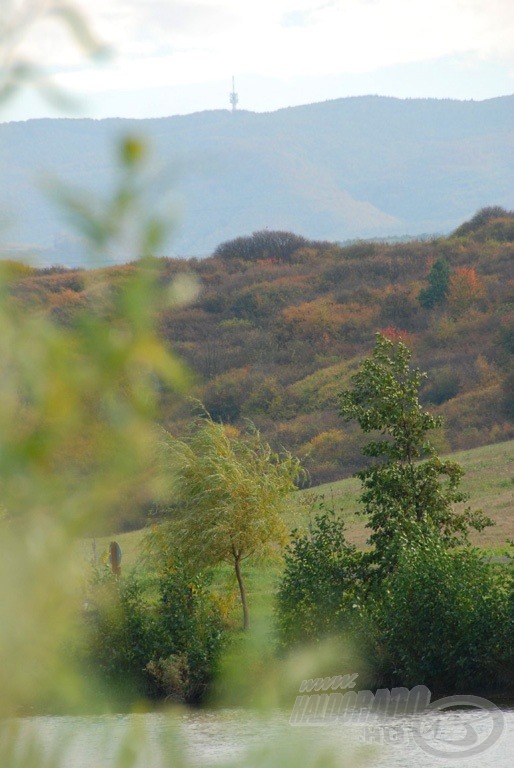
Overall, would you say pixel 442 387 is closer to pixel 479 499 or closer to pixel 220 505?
pixel 479 499

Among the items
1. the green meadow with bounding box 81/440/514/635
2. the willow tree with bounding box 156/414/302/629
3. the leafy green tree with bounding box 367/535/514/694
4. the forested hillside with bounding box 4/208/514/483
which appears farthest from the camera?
the forested hillside with bounding box 4/208/514/483

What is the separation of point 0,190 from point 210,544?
57.3 ft

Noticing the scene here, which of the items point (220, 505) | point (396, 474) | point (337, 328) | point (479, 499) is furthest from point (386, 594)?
point (337, 328)

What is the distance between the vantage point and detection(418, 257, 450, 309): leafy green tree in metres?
52.9

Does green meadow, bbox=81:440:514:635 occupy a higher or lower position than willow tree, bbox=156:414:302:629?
lower

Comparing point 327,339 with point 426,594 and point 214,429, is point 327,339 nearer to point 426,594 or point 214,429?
point 214,429

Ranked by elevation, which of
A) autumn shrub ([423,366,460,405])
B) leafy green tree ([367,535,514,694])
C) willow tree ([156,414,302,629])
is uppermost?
willow tree ([156,414,302,629])

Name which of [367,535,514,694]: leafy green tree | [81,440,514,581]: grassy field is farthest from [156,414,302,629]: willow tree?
[367,535,514,694]: leafy green tree

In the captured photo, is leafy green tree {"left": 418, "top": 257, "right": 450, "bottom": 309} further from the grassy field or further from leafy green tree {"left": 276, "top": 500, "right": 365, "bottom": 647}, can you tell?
leafy green tree {"left": 276, "top": 500, "right": 365, "bottom": 647}

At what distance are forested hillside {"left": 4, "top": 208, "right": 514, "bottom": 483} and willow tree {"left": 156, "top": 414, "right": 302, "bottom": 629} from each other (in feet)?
46.5

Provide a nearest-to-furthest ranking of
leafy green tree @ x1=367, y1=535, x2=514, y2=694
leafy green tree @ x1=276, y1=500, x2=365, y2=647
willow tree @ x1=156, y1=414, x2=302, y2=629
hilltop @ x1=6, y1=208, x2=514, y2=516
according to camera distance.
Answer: leafy green tree @ x1=367, y1=535, x2=514, y2=694
leafy green tree @ x1=276, y1=500, x2=365, y2=647
willow tree @ x1=156, y1=414, x2=302, y2=629
hilltop @ x1=6, y1=208, x2=514, y2=516

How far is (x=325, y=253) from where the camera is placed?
6825 cm

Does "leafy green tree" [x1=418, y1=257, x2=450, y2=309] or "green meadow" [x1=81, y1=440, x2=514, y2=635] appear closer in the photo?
"green meadow" [x1=81, y1=440, x2=514, y2=635]

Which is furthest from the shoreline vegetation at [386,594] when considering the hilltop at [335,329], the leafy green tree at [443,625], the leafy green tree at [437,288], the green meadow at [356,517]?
the leafy green tree at [437,288]
